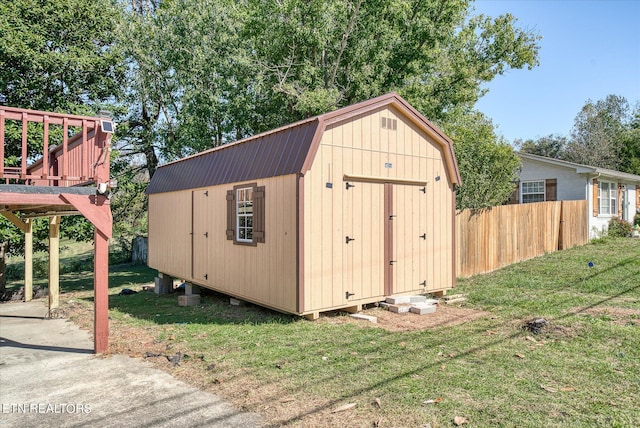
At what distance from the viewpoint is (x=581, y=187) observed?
16.3 m

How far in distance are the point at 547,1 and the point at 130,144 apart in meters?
14.3

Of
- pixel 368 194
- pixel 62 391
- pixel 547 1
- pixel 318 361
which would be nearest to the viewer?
pixel 62 391

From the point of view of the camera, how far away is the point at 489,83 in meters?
16.9

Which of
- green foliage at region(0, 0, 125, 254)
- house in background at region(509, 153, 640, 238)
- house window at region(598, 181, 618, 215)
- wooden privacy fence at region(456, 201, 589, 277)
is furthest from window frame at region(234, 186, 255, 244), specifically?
house window at region(598, 181, 618, 215)

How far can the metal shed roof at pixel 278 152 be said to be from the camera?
21.4ft

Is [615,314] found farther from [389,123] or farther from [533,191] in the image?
[533,191]

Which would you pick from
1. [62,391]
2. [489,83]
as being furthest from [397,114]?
[489,83]

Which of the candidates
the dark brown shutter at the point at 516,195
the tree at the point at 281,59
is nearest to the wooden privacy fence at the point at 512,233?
the dark brown shutter at the point at 516,195

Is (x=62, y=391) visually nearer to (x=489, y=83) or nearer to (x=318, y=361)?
(x=318, y=361)

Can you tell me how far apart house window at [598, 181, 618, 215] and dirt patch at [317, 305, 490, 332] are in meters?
13.1

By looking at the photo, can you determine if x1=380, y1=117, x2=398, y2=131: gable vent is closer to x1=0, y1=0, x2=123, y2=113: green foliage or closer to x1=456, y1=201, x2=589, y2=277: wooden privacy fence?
x1=456, y1=201, x2=589, y2=277: wooden privacy fence

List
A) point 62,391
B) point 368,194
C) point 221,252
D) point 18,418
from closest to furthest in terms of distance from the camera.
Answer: point 18,418
point 62,391
point 368,194
point 221,252

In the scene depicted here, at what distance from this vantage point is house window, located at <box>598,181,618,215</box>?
56.3ft

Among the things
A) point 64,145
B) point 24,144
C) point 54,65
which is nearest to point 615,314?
point 64,145
